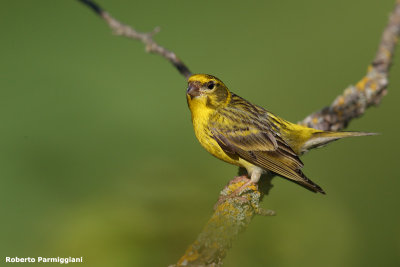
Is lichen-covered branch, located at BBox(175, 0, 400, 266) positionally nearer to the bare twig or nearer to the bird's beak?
the bird's beak

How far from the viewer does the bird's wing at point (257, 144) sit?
3045mm

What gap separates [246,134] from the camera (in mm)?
3268

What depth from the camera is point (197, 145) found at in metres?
3.87

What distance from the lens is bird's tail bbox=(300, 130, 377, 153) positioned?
301 centimetres

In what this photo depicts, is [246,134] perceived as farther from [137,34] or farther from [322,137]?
[137,34]

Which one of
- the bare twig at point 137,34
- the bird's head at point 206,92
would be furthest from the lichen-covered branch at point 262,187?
the bare twig at point 137,34

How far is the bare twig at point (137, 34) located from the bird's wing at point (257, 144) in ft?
1.81

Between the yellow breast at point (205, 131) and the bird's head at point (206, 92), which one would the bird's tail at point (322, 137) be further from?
the bird's head at point (206, 92)

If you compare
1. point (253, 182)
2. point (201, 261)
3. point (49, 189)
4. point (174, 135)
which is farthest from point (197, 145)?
point (201, 261)

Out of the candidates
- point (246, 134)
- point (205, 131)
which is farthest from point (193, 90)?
point (246, 134)

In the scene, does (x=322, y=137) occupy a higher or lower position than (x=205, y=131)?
lower

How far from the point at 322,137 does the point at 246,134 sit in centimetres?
55

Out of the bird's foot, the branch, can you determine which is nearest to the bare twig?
the branch

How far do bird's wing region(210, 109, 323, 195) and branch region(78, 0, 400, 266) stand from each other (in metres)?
0.15
